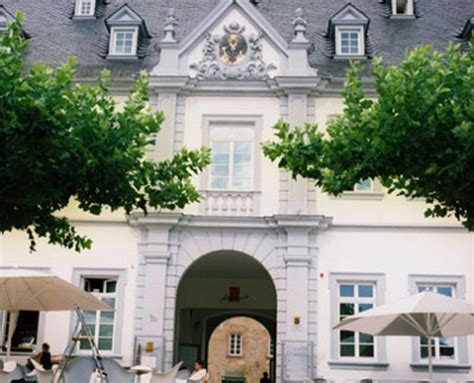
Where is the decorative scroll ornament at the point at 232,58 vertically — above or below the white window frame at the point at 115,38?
below

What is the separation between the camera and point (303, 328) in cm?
1675

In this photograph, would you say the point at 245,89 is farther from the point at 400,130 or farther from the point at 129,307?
the point at 400,130

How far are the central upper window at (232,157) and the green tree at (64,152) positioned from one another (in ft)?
19.3

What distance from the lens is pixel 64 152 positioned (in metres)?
9.56

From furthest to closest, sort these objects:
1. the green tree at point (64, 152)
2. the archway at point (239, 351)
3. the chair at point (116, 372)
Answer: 1. the archway at point (239, 351)
2. the chair at point (116, 372)
3. the green tree at point (64, 152)

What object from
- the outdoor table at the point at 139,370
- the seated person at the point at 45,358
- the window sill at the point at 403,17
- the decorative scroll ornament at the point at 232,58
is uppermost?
the window sill at the point at 403,17

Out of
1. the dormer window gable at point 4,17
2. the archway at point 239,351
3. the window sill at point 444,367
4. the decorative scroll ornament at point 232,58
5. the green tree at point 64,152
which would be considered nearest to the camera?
the green tree at point 64,152

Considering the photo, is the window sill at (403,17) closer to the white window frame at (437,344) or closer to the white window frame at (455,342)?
the white window frame at (455,342)

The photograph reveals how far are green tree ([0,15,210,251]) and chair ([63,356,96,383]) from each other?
1774 millimetres

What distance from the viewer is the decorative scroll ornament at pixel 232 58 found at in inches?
719

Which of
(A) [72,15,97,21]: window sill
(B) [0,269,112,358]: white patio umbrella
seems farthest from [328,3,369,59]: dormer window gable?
(B) [0,269,112,358]: white patio umbrella

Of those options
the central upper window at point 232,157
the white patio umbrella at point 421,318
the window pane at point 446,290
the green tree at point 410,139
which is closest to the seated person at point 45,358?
the central upper window at point 232,157

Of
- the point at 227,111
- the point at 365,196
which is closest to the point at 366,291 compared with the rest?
the point at 365,196

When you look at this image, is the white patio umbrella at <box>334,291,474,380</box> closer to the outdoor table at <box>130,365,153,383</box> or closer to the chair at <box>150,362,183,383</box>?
the chair at <box>150,362,183,383</box>
